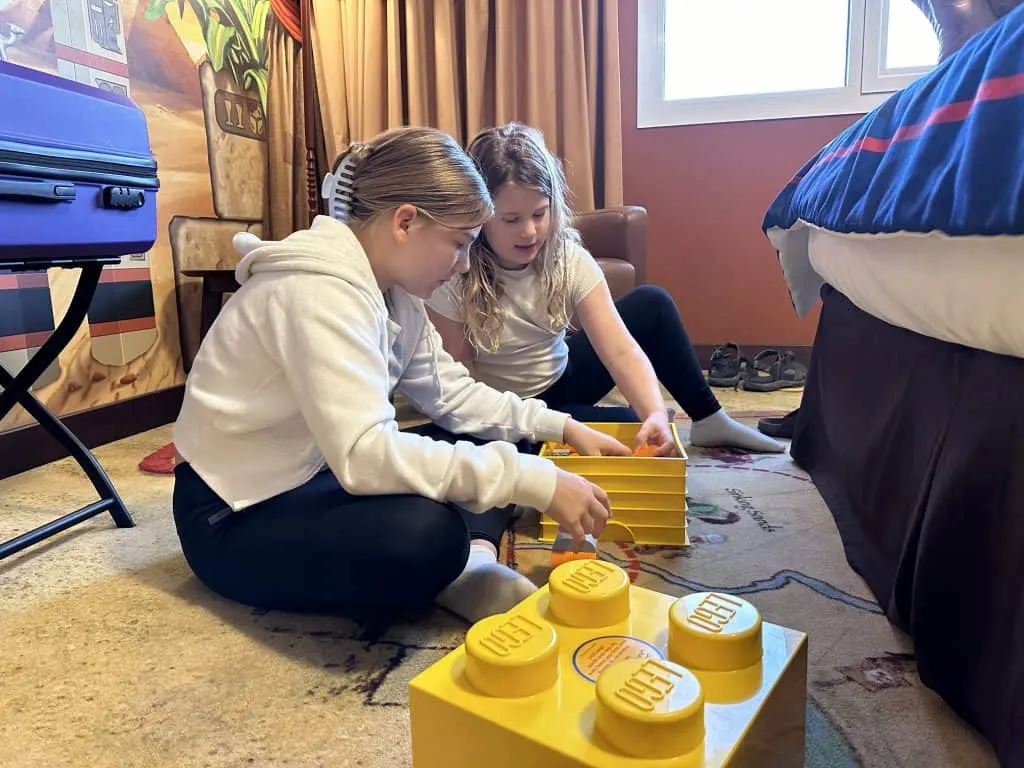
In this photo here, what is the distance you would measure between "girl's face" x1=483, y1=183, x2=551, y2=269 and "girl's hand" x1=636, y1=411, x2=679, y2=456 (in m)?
0.37

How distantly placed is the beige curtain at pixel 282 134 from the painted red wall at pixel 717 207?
3.73ft

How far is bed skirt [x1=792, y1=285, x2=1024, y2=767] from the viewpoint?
0.63 metres

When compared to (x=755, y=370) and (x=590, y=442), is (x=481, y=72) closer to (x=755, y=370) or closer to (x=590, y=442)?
(x=755, y=370)

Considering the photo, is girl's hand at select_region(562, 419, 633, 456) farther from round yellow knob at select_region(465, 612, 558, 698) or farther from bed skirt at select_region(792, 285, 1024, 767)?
round yellow knob at select_region(465, 612, 558, 698)

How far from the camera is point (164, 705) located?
0.74m

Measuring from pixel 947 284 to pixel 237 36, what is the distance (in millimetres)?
2235

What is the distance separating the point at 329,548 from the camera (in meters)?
0.82

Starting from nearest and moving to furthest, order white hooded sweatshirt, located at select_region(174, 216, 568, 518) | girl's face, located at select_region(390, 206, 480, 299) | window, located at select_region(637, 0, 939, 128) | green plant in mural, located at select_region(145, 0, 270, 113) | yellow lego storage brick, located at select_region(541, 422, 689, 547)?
1. white hooded sweatshirt, located at select_region(174, 216, 568, 518)
2. girl's face, located at select_region(390, 206, 480, 299)
3. yellow lego storage brick, located at select_region(541, 422, 689, 547)
4. green plant in mural, located at select_region(145, 0, 270, 113)
5. window, located at select_region(637, 0, 939, 128)

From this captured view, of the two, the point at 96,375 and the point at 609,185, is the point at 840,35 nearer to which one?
the point at 609,185

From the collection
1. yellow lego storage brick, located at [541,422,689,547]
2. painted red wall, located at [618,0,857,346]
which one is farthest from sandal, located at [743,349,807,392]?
yellow lego storage brick, located at [541,422,689,547]

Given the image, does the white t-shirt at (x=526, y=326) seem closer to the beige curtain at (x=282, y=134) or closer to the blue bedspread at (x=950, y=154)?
the blue bedspread at (x=950, y=154)

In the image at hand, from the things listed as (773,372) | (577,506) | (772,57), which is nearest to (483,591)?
(577,506)

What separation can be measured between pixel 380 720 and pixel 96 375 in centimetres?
146

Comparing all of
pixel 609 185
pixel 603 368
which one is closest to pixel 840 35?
pixel 609 185
